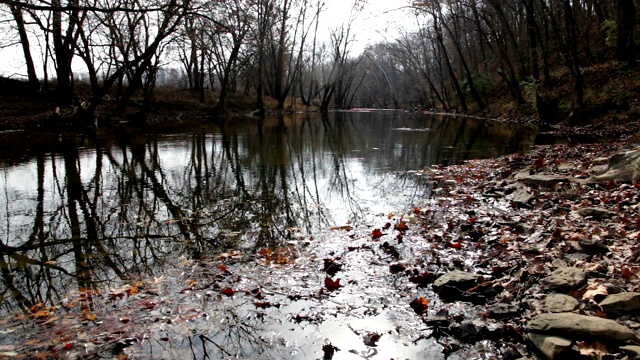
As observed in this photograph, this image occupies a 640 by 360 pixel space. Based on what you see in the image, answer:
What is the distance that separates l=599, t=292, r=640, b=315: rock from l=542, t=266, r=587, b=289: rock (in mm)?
392

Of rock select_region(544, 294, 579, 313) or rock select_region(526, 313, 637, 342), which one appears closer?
rock select_region(526, 313, 637, 342)

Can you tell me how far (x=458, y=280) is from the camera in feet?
13.0

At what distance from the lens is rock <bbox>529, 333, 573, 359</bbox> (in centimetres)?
278

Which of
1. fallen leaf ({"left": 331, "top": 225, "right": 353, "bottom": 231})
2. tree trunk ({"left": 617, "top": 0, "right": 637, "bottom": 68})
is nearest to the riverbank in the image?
fallen leaf ({"left": 331, "top": 225, "right": 353, "bottom": 231})

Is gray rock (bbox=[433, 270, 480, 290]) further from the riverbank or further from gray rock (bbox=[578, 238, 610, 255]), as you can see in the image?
gray rock (bbox=[578, 238, 610, 255])

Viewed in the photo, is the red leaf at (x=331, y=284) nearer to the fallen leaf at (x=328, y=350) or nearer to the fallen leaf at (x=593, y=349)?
the fallen leaf at (x=328, y=350)

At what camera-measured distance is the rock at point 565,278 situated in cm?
355

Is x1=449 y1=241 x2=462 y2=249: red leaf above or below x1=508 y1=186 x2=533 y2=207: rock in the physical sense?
below

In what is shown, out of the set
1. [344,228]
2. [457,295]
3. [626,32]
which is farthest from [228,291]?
[626,32]

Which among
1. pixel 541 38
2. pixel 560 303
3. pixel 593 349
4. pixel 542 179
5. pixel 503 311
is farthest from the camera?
pixel 541 38

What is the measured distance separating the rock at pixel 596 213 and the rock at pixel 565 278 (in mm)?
1716

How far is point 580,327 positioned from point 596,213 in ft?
9.30

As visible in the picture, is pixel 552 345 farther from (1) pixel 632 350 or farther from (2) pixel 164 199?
(2) pixel 164 199

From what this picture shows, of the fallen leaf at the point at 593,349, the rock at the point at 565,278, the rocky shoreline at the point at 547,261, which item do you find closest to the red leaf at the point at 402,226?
the rocky shoreline at the point at 547,261
